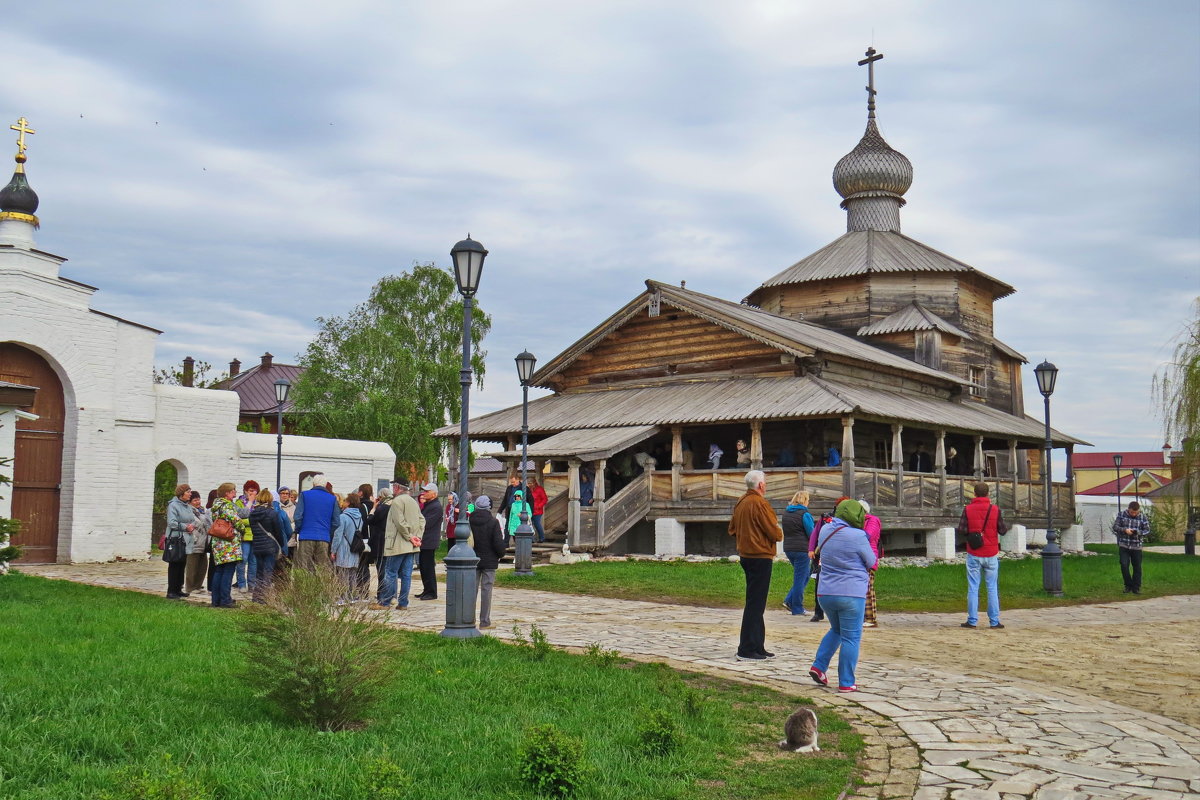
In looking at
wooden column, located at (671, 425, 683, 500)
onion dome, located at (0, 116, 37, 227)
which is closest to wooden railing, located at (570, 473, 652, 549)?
wooden column, located at (671, 425, 683, 500)

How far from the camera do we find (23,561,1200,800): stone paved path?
5742 mm

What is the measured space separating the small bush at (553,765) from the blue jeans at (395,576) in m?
8.52

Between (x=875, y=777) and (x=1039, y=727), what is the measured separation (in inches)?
76.3

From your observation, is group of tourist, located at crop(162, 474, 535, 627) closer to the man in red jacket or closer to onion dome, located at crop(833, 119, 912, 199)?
the man in red jacket

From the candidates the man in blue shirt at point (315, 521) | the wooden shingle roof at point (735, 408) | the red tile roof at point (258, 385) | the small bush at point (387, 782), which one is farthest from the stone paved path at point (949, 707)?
the red tile roof at point (258, 385)

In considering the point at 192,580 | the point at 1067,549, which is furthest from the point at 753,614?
the point at 1067,549

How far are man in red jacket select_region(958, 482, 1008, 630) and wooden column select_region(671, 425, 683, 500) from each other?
37.0 feet

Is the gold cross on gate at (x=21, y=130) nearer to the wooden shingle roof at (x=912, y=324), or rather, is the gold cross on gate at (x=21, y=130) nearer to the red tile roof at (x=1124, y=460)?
the wooden shingle roof at (x=912, y=324)

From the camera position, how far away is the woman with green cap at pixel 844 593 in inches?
329

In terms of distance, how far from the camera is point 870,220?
130ft

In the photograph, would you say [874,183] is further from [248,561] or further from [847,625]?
[847,625]

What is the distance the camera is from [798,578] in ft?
46.5

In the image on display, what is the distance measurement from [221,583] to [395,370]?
3186 cm

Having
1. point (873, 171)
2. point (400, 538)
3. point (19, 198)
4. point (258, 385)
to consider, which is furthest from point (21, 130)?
point (258, 385)
